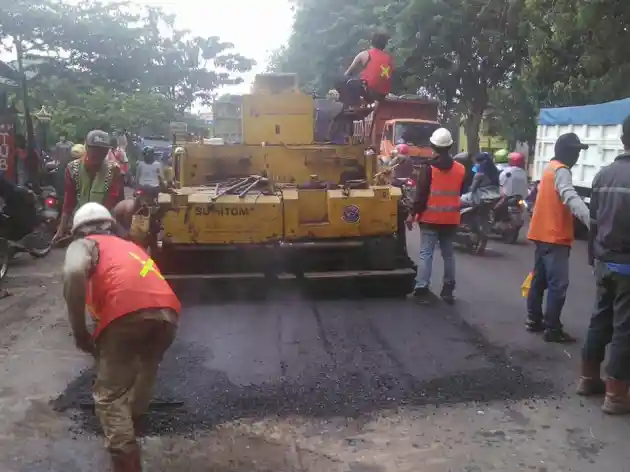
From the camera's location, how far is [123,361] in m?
3.46

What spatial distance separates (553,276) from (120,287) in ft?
12.6

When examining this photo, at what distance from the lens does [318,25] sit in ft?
106

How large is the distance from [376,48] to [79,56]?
695 inches

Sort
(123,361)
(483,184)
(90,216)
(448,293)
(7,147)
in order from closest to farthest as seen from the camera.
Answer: (123,361), (90,216), (448,293), (7,147), (483,184)

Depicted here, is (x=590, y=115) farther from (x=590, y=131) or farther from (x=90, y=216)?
(x=90, y=216)

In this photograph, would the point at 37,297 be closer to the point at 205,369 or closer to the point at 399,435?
the point at 205,369

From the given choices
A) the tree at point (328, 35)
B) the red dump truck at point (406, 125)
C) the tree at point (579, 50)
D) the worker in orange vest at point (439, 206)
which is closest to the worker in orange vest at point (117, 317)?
the worker in orange vest at point (439, 206)

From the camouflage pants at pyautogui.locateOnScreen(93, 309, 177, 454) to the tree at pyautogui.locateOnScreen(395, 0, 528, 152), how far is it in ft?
57.6

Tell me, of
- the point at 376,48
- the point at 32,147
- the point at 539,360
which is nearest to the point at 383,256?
the point at 539,360

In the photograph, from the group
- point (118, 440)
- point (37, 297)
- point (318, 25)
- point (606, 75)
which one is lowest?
point (37, 297)

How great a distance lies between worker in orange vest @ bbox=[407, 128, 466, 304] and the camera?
291 inches

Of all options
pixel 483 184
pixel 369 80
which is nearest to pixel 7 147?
pixel 369 80

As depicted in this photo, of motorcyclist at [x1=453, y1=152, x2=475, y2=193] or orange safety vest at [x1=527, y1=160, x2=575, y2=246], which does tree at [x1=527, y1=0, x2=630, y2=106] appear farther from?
orange safety vest at [x1=527, y1=160, x2=575, y2=246]

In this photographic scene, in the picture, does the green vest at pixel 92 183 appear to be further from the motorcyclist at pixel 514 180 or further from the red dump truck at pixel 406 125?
the red dump truck at pixel 406 125
